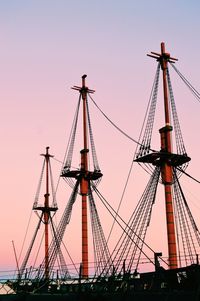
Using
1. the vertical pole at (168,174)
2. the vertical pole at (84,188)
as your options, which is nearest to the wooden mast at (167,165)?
the vertical pole at (168,174)

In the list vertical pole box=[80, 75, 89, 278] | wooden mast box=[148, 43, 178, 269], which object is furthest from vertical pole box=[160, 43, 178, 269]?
vertical pole box=[80, 75, 89, 278]

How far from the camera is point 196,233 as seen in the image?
31.0 meters

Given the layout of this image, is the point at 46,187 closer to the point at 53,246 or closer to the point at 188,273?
the point at 53,246

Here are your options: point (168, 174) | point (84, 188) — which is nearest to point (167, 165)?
point (168, 174)

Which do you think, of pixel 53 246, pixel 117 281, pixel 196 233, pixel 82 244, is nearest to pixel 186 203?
pixel 196 233

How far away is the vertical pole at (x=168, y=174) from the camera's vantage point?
29656 millimetres

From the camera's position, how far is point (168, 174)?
32875mm

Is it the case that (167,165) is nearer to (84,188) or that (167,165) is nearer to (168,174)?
(168,174)

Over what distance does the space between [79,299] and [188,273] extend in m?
9.50

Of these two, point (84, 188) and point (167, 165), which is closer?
point (167, 165)

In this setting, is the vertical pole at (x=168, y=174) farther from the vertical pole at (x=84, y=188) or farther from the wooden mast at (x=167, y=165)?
the vertical pole at (x=84, y=188)

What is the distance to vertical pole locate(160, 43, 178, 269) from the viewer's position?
97.3ft

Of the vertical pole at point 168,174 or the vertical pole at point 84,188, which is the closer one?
the vertical pole at point 168,174

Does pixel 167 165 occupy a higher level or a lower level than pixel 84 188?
lower
